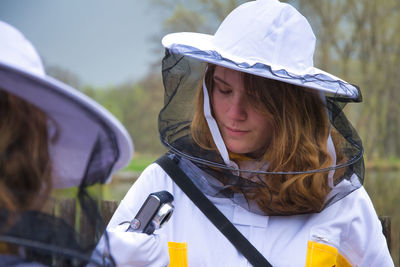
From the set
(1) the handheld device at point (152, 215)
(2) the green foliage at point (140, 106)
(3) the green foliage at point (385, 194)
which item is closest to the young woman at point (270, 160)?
(1) the handheld device at point (152, 215)

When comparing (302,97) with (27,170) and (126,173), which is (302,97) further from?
(126,173)

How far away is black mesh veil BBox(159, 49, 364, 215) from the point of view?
2.11 metres

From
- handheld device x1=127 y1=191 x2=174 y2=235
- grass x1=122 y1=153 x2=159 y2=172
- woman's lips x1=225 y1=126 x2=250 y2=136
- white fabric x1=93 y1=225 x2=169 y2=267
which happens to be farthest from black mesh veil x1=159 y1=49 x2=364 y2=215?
grass x1=122 y1=153 x2=159 y2=172

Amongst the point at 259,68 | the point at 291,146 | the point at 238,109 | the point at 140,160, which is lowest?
the point at 140,160

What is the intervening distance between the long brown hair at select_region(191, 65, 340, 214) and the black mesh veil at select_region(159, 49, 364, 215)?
2 cm

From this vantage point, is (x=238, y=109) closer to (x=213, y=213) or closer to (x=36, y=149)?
(x=213, y=213)

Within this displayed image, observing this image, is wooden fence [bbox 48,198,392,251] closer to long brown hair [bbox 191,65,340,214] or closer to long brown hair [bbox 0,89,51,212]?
long brown hair [bbox 0,89,51,212]

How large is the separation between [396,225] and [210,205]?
10.7ft

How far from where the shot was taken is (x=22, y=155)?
115 centimetres

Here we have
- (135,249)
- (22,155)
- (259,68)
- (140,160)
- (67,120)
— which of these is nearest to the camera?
(22,155)

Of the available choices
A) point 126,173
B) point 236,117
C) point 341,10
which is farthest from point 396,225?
point 126,173

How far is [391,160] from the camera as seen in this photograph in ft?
20.1

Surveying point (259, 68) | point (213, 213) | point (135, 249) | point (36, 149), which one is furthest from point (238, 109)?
point (36, 149)

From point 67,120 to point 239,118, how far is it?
1.07 metres
